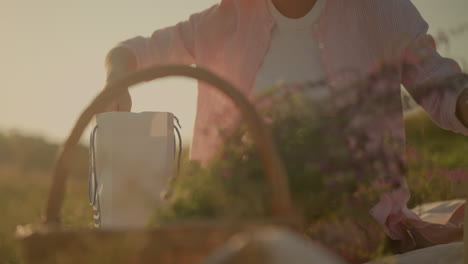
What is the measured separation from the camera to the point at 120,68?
6.36 feet

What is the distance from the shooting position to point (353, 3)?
2.12m

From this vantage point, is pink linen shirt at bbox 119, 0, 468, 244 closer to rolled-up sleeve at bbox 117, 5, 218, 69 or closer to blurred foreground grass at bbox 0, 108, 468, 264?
rolled-up sleeve at bbox 117, 5, 218, 69

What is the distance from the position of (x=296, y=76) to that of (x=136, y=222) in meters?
0.91

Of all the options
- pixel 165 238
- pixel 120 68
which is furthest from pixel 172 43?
pixel 165 238

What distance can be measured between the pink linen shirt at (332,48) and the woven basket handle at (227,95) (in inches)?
31.7

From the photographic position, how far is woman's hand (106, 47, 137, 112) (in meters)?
1.76

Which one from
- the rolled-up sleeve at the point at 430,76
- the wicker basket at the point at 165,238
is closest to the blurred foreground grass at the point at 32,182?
the rolled-up sleeve at the point at 430,76

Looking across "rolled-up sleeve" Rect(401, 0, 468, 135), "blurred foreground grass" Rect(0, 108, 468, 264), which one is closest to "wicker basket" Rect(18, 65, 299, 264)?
"rolled-up sleeve" Rect(401, 0, 468, 135)

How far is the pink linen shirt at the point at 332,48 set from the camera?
6.24 feet

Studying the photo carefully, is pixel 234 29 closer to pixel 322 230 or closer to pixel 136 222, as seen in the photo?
pixel 136 222

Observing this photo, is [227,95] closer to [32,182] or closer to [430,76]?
[430,76]

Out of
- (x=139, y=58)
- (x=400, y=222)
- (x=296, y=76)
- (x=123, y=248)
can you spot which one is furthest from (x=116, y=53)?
(x=123, y=248)

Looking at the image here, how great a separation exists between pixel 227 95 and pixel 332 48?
4.09 ft

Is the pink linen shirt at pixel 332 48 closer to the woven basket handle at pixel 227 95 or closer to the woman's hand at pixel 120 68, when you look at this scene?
the woman's hand at pixel 120 68
